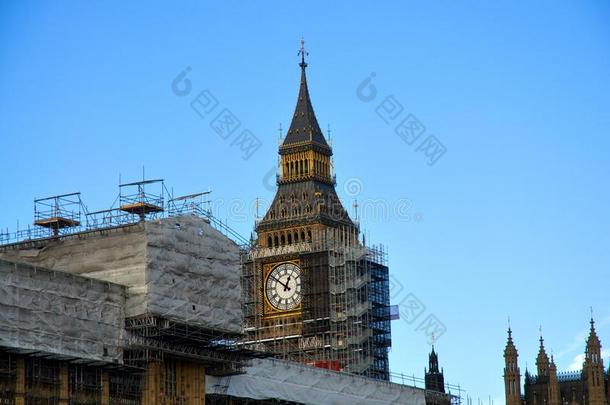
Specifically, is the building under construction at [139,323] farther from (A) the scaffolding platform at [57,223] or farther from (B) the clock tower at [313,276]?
(B) the clock tower at [313,276]

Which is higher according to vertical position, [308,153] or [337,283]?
[308,153]

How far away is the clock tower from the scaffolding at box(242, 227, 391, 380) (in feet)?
0.33

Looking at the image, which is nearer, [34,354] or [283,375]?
[34,354]

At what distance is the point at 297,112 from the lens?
170m

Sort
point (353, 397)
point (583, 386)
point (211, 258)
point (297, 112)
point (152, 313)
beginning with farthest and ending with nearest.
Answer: point (583, 386) < point (297, 112) < point (353, 397) < point (211, 258) < point (152, 313)

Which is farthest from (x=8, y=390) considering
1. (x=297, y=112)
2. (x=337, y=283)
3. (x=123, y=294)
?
(x=297, y=112)

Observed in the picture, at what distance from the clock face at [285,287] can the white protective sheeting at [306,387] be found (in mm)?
22854

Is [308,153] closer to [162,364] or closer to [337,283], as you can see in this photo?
[337,283]

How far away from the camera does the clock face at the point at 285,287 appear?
527ft

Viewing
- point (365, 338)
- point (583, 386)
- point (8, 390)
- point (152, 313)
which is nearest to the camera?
point (8, 390)

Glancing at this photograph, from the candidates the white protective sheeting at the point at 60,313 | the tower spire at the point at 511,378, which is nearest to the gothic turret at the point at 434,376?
the tower spire at the point at 511,378

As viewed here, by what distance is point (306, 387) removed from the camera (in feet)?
408

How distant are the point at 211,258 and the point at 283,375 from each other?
17.4m

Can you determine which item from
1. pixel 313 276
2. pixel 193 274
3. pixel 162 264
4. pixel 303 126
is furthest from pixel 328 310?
pixel 162 264
